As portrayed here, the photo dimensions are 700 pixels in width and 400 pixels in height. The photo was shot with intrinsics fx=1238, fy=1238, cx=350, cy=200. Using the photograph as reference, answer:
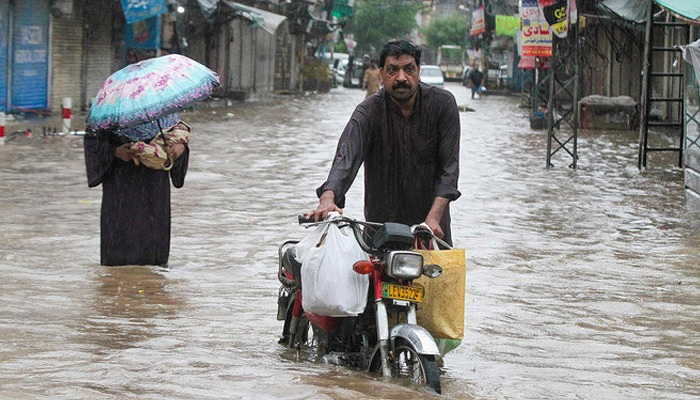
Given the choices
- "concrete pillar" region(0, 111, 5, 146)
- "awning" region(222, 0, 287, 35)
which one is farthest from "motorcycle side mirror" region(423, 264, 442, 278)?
"awning" region(222, 0, 287, 35)

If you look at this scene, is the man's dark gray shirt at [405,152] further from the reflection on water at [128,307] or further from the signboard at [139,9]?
the signboard at [139,9]

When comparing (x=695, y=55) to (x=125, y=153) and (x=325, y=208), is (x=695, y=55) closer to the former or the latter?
(x=125, y=153)

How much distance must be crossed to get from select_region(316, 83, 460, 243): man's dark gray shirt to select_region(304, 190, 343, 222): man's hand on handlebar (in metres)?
0.15

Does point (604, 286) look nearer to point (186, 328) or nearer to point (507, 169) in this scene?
point (186, 328)

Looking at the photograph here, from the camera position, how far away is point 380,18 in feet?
287

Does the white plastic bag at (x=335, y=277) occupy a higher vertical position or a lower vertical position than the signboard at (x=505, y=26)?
lower

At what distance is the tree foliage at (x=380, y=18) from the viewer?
8700 cm

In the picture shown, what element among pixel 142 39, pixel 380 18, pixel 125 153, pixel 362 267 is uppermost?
pixel 380 18

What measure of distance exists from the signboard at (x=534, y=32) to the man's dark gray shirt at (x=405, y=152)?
19.6 metres

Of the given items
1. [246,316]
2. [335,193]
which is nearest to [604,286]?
[246,316]

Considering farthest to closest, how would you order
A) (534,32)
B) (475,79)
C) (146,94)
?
(475,79) < (534,32) < (146,94)

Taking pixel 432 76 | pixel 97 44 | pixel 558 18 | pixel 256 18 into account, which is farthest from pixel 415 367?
pixel 432 76

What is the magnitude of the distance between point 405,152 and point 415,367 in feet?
3.70

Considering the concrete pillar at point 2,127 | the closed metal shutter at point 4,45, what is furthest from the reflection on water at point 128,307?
the closed metal shutter at point 4,45
